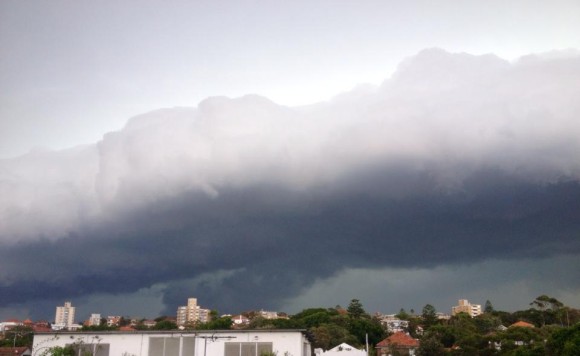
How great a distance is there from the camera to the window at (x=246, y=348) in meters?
38.5

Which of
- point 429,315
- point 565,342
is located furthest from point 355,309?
point 565,342

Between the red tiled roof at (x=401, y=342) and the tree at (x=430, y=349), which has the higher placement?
the red tiled roof at (x=401, y=342)

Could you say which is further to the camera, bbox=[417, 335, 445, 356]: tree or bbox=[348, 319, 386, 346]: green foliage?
bbox=[348, 319, 386, 346]: green foliage

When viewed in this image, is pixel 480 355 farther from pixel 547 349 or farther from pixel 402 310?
pixel 402 310

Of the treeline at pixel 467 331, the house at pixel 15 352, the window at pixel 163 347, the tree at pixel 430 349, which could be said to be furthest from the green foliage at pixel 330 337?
the window at pixel 163 347

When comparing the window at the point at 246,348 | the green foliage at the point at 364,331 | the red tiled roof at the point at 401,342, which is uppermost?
the green foliage at the point at 364,331

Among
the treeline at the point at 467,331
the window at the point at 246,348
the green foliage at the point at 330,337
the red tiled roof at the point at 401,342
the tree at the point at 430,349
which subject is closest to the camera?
the window at the point at 246,348

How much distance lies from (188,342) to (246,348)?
4263mm

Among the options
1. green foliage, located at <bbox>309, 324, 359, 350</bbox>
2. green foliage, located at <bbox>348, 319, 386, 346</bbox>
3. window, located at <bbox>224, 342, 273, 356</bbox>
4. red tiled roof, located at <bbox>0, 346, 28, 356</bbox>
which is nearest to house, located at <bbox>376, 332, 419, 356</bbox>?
green foliage, located at <bbox>309, 324, 359, 350</bbox>

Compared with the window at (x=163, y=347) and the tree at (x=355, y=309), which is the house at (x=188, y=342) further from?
the tree at (x=355, y=309)

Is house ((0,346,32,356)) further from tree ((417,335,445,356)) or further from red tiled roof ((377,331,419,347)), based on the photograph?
red tiled roof ((377,331,419,347))

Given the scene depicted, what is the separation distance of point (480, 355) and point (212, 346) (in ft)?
132

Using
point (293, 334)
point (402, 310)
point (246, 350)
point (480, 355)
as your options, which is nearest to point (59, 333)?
point (246, 350)

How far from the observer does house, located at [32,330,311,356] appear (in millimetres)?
38625
